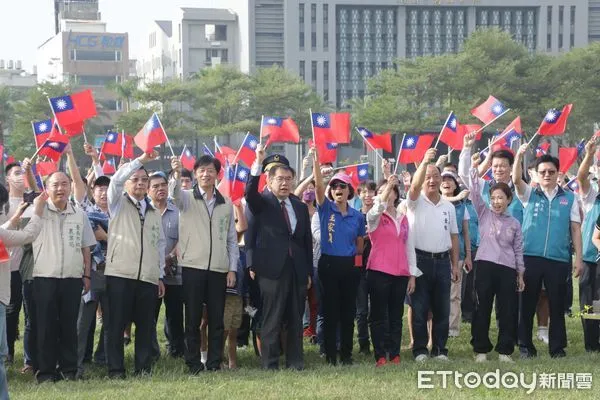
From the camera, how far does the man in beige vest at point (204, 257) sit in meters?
9.34

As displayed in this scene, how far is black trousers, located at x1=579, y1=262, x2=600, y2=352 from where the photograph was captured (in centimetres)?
1036

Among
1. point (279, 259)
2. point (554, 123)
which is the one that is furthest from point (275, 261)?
point (554, 123)

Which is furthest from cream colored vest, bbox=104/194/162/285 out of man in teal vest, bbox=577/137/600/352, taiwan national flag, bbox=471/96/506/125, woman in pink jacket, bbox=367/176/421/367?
taiwan national flag, bbox=471/96/506/125

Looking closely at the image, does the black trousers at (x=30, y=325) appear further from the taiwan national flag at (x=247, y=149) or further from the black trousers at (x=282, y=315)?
the taiwan national flag at (x=247, y=149)

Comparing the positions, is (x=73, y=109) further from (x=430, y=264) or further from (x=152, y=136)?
(x=430, y=264)

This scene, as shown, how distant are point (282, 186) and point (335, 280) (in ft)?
3.41

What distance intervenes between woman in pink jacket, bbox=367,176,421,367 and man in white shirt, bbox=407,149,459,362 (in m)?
0.11

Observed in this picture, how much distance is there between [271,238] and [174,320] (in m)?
1.59

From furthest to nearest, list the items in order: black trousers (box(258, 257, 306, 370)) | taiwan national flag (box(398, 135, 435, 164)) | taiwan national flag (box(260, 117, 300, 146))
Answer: taiwan national flag (box(398, 135, 435, 164))
taiwan national flag (box(260, 117, 300, 146))
black trousers (box(258, 257, 306, 370))

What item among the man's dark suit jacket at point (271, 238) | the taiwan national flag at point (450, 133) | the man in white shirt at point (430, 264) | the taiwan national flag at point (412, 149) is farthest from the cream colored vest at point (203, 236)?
the taiwan national flag at point (450, 133)

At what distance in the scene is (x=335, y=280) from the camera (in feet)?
32.1

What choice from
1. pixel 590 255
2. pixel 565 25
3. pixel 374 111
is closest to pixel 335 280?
pixel 590 255

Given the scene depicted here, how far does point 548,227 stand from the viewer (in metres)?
9.95

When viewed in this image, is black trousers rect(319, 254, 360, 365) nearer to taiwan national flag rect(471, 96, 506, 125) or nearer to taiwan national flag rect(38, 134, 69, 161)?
taiwan national flag rect(38, 134, 69, 161)
